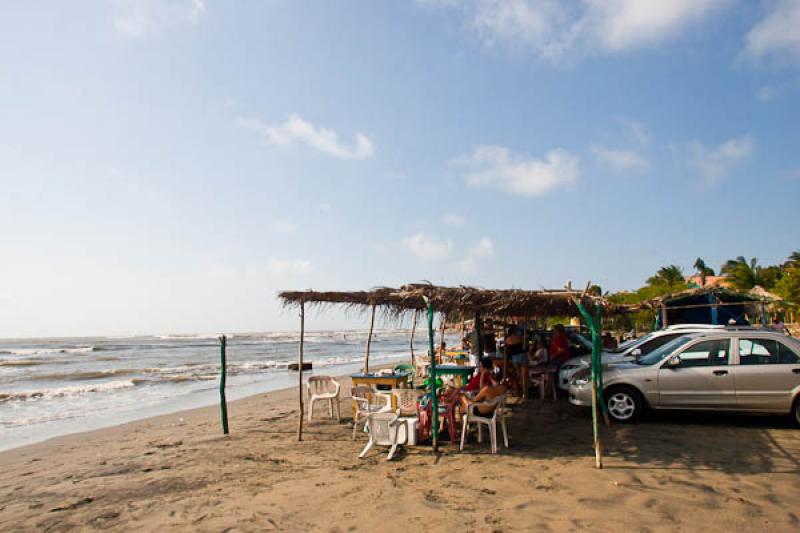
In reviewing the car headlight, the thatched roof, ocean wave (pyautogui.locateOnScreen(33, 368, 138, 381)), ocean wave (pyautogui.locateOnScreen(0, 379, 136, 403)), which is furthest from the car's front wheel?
ocean wave (pyautogui.locateOnScreen(33, 368, 138, 381))

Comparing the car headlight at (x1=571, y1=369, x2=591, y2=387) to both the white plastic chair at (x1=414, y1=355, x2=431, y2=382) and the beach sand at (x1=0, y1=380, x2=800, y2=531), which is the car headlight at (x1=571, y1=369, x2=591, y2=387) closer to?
the beach sand at (x1=0, y1=380, x2=800, y2=531)

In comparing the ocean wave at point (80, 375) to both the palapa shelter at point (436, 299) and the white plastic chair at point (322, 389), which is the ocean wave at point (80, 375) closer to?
the white plastic chair at point (322, 389)

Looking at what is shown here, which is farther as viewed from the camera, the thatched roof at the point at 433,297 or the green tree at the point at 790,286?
the green tree at the point at 790,286

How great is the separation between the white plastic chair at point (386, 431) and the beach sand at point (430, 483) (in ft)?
0.70

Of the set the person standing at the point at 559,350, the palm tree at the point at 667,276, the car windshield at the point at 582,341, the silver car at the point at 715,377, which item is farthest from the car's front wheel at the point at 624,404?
the palm tree at the point at 667,276

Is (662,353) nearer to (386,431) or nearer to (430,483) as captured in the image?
(386,431)

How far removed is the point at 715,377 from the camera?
8023mm

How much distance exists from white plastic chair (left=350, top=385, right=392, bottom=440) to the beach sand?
15.1 inches

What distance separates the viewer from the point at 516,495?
5.37 m

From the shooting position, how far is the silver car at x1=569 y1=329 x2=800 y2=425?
778cm

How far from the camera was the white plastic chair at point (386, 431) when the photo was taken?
7148 millimetres

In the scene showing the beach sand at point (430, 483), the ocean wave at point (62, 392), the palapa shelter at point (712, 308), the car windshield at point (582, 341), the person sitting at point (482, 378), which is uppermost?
the palapa shelter at point (712, 308)

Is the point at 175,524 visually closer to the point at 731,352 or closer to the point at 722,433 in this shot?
the point at 722,433

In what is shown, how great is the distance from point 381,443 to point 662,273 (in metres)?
54.7
